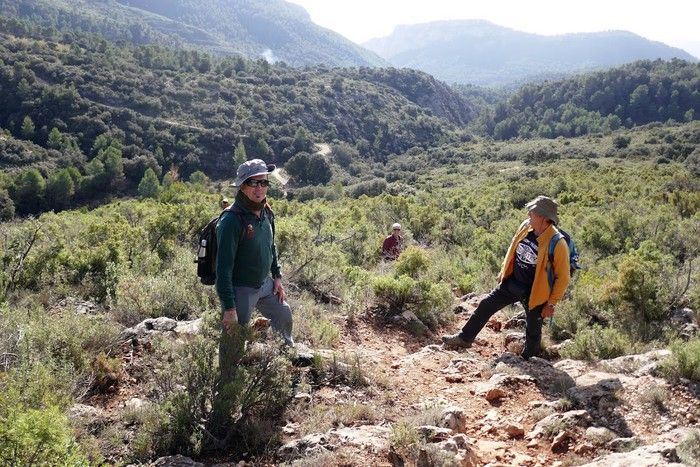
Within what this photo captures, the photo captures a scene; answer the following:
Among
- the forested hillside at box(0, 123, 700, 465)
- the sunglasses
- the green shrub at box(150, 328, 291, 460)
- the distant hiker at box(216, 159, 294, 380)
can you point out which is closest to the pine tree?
the forested hillside at box(0, 123, 700, 465)

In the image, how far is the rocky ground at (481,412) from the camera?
3.00 m

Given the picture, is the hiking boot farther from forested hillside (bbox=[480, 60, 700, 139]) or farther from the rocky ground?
forested hillside (bbox=[480, 60, 700, 139])

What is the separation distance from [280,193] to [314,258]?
4951cm

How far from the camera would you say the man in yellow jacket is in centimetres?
457

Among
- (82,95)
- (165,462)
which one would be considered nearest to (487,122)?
(82,95)

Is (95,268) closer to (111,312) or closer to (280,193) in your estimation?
(111,312)

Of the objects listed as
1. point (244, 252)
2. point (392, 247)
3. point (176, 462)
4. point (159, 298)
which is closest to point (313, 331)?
point (244, 252)

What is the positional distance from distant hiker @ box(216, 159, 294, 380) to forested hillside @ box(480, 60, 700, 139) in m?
106

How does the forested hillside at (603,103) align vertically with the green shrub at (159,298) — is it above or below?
above

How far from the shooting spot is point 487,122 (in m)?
123

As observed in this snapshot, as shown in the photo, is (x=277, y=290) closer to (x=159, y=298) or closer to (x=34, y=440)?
(x=159, y=298)

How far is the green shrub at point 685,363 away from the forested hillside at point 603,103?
342 ft

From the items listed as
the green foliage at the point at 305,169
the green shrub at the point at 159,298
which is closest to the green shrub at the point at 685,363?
the green shrub at the point at 159,298

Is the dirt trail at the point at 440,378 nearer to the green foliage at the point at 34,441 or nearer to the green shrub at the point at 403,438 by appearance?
the green shrub at the point at 403,438
